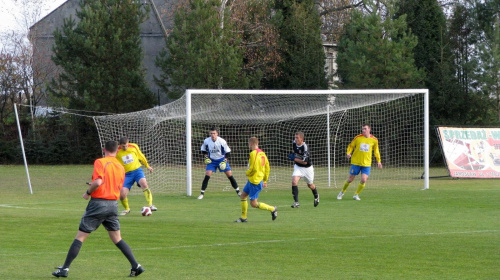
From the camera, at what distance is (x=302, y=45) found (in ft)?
138

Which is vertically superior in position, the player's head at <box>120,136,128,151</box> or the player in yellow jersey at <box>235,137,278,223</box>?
the player's head at <box>120,136,128,151</box>

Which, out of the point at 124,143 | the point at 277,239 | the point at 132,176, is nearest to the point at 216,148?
the point at 132,176

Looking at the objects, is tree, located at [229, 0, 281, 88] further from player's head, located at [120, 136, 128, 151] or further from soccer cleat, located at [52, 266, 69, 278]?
soccer cleat, located at [52, 266, 69, 278]

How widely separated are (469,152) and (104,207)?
2319 centimetres

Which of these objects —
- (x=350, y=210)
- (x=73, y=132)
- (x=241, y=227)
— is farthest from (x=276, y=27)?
(x=241, y=227)

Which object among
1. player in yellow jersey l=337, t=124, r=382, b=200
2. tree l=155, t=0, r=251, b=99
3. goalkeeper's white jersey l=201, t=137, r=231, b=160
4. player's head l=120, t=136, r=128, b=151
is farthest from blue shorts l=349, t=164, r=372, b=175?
tree l=155, t=0, r=251, b=99

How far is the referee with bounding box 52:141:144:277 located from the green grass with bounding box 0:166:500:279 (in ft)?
1.36

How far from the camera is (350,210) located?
56.2 ft

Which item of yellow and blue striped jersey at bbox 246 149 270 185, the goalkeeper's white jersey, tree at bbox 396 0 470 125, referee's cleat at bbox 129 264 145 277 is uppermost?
tree at bbox 396 0 470 125

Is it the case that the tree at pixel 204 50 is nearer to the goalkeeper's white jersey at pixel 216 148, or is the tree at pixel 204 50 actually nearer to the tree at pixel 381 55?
the tree at pixel 381 55

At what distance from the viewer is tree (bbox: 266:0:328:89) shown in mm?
41594

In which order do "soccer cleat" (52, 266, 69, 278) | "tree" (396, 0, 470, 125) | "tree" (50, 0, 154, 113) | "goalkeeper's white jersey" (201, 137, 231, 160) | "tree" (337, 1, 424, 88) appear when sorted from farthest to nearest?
"tree" (50, 0, 154, 113)
"tree" (396, 0, 470, 125)
"tree" (337, 1, 424, 88)
"goalkeeper's white jersey" (201, 137, 231, 160)
"soccer cleat" (52, 266, 69, 278)

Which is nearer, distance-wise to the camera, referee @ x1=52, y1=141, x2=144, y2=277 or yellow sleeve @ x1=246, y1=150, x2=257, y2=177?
referee @ x1=52, y1=141, x2=144, y2=277

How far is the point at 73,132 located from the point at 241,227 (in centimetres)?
2888
